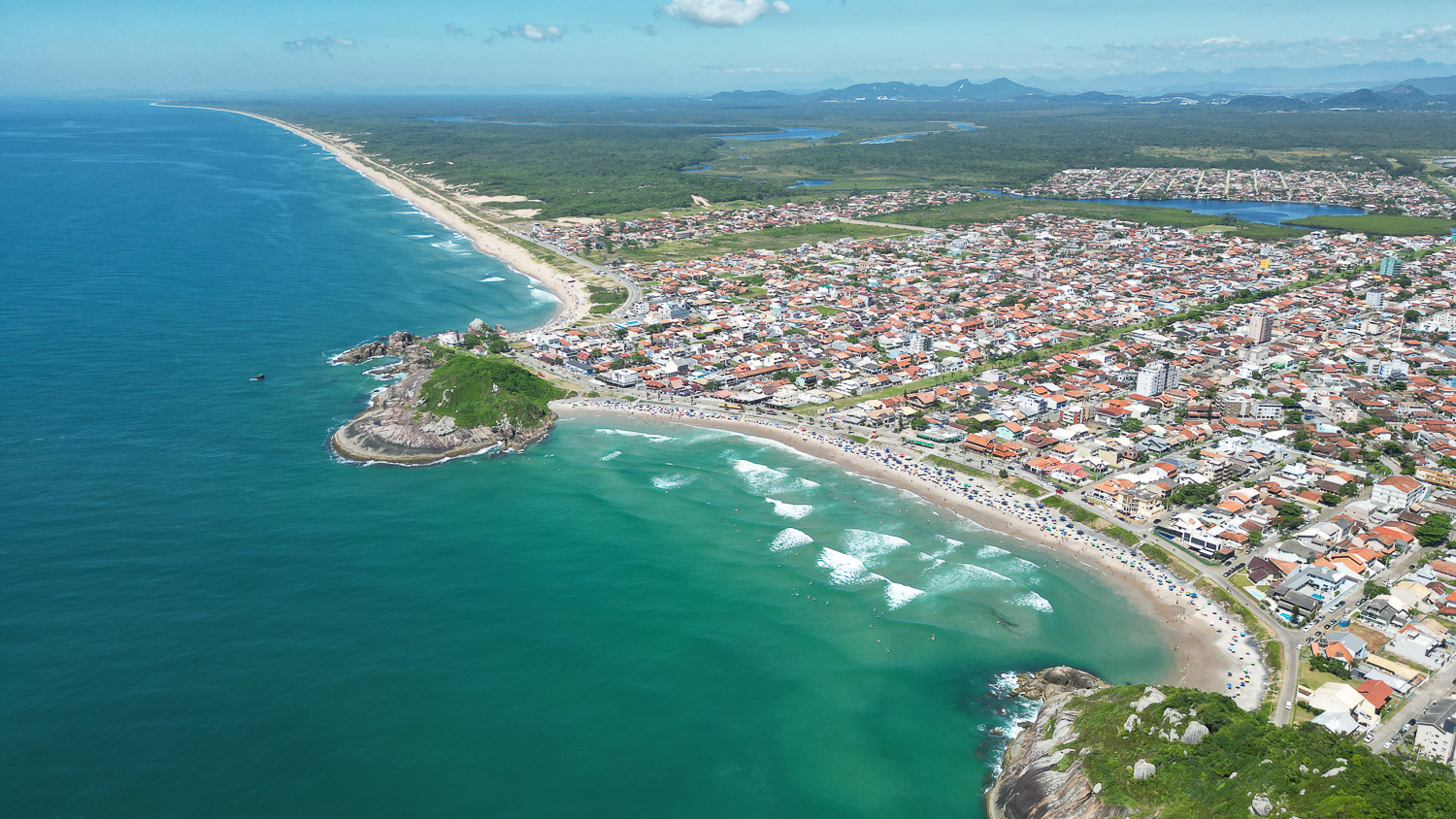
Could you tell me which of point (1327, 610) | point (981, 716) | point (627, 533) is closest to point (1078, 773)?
point (981, 716)

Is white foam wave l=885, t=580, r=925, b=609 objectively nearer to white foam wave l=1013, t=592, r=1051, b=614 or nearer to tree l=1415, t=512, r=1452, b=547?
white foam wave l=1013, t=592, r=1051, b=614

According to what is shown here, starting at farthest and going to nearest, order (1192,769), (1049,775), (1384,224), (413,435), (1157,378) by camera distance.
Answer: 1. (1384,224)
2. (1157,378)
3. (413,435)
4. (1049,775)
5. (1192,769)

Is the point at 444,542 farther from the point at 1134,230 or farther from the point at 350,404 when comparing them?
the point at 1134,230

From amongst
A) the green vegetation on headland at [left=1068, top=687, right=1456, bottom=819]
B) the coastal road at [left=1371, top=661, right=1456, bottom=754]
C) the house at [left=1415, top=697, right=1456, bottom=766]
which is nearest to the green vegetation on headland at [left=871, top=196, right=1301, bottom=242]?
the coastal road at [left=1371, top=661, right=1456, bottom=754]

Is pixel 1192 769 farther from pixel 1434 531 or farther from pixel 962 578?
pixel 1434 531

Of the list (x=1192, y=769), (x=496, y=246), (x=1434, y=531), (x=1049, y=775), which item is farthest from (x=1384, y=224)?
(x=1049, y=775)

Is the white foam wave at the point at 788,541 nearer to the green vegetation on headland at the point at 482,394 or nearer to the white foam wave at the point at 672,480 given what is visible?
the white foam wave at the point at 672,480

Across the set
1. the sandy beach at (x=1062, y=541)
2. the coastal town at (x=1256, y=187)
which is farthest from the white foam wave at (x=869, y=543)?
the coastal town at (x=1256, y=187)
